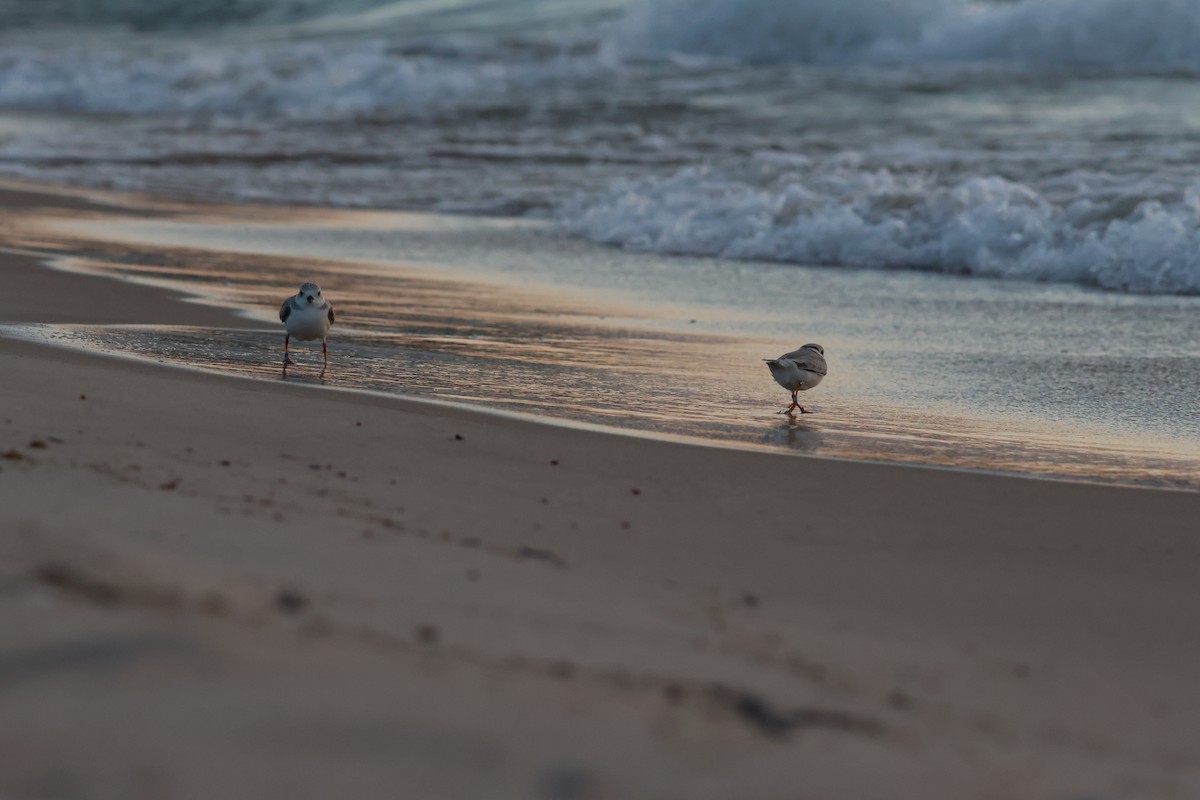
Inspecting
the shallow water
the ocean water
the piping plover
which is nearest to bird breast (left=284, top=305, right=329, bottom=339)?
the piping plover

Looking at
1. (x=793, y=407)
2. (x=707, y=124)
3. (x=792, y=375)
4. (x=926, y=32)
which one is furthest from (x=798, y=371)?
(x=926, y=32)

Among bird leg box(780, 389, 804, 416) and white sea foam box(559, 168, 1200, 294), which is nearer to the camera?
bird leg box(780, 389, 804, 416)

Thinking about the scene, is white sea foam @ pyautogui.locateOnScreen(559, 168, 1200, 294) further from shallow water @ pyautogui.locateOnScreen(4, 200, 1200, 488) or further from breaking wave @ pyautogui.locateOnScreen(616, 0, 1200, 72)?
breaking wave @ pyautogui.locateOnScreen(616, 0, 1200, 72)

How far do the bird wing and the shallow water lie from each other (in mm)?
183

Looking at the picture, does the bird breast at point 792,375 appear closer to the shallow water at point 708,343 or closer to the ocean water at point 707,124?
the shallow water at point 708,343

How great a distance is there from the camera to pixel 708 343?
7.07 meters

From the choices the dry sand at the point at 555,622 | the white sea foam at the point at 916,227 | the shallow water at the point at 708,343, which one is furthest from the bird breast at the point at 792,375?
the white sea foam at the point at 916,227

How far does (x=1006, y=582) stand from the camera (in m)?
3.32

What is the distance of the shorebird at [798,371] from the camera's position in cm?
545

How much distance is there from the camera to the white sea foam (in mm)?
9703

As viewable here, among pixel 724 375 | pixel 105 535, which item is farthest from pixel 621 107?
pixel 105 535

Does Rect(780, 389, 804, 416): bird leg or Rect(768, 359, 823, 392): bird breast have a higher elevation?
Rect(768, 359, 823, 392): bird breast

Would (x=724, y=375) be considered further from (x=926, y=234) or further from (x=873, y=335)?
(x=926, y=234)

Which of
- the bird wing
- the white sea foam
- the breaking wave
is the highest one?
the breaking wave
